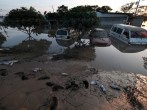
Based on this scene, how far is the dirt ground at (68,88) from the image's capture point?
7969mm

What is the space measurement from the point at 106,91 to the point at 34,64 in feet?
19.9

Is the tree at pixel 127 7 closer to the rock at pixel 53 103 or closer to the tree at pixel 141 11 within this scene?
the tree at pixel 141 11

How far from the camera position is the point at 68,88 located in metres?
9.38

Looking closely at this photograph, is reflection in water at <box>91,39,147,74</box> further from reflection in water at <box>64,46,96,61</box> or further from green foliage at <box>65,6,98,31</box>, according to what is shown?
green foliage at <box>65,6,98,31</box>

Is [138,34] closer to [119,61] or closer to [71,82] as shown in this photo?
[119,61]

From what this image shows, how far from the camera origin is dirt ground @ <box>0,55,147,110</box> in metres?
7.97

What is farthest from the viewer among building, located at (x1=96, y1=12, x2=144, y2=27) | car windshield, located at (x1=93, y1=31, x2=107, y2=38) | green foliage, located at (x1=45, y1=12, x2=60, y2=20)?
building, located at (x1=96, y1=12, x2=144, y2=27)

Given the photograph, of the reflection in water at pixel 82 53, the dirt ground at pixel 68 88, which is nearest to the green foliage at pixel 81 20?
the reflection in water at pixel 82 53

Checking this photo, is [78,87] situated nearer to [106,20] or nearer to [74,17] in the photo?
[74,17]

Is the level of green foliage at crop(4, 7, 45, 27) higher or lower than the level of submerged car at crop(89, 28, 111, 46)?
higher

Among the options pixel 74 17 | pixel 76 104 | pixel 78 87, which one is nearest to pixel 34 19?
pixel 74 17

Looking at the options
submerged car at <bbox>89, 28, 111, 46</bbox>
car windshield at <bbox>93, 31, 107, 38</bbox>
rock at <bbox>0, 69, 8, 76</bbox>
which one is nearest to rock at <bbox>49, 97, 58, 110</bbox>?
rock at <bbox>0, 69, 8, 76</bbox>

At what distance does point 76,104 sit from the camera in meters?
8.04

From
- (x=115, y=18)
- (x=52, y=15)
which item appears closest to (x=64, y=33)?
(x=52, y=15)
